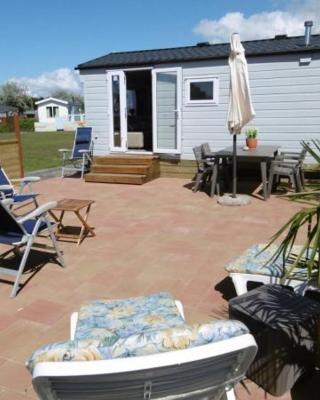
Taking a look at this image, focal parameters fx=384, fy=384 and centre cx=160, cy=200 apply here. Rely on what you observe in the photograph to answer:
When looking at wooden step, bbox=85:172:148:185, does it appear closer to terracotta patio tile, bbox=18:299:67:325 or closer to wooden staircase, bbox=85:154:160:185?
wooden staircase, bbox=85:154:160:185

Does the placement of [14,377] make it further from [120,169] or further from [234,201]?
[120,169]

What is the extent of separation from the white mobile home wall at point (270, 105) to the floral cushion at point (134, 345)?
7.62 metres

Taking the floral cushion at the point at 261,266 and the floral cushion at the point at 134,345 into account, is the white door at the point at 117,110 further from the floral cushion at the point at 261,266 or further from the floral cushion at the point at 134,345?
the floral cushion at the point at 134,345

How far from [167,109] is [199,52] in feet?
5.03

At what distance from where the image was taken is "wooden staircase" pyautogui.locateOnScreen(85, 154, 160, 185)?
8839 millimetres

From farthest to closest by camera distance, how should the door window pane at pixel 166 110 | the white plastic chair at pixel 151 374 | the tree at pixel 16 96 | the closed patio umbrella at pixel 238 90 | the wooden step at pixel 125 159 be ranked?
the tree at pixel 16 96
the wooden step at pixel 125 159
the door window pane at pixel 166 110
the closed patio umbrella at pixel 238 90
the white plastic chair at pixel 151 374

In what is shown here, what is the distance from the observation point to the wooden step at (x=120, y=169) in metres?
8.91

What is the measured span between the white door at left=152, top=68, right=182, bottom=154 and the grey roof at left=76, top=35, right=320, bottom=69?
34 centimetres

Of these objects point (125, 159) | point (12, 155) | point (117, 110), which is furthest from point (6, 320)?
point (117, 110)

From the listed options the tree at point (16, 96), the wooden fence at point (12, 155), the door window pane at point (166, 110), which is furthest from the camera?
the tree at point (16, 96)

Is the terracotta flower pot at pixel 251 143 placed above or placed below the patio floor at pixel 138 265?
above

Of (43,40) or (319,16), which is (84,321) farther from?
(43,40)

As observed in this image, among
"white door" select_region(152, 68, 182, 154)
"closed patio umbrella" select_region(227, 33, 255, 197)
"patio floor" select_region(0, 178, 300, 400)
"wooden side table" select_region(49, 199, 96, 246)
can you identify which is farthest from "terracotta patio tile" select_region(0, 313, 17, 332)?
"white door" select_region(152, 68, 182, 154)

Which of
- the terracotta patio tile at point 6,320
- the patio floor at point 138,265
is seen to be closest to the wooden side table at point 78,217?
the patio floor at point 138,265
